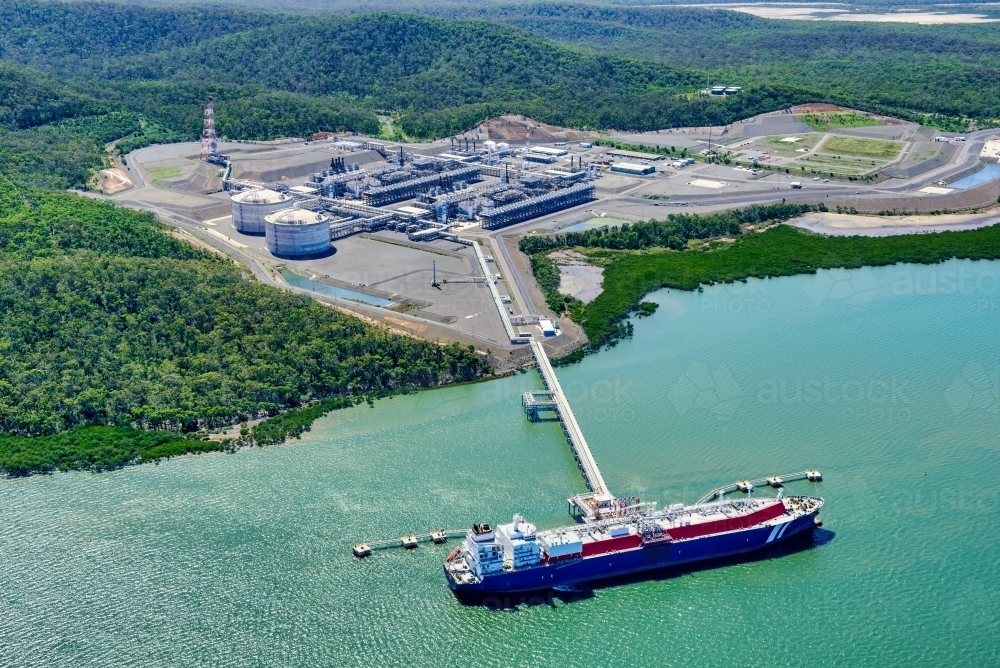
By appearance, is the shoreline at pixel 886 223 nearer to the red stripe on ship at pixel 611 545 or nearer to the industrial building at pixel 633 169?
the industrial building at pixel 633 169

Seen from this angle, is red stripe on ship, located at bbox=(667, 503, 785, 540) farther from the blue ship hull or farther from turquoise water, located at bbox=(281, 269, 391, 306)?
turquoise water, located at bbox=(281, 269, 391, 306)

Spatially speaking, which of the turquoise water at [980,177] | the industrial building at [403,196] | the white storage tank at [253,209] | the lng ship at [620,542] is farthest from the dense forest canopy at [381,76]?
the lng ship at [620,542]

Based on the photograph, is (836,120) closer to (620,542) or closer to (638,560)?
(638,560)

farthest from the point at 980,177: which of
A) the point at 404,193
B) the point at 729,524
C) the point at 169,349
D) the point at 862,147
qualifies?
the point at 169,349

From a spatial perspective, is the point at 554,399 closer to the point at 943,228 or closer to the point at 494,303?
the point at 494,303

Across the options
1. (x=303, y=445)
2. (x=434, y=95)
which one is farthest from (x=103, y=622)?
(x=434, y=95)
